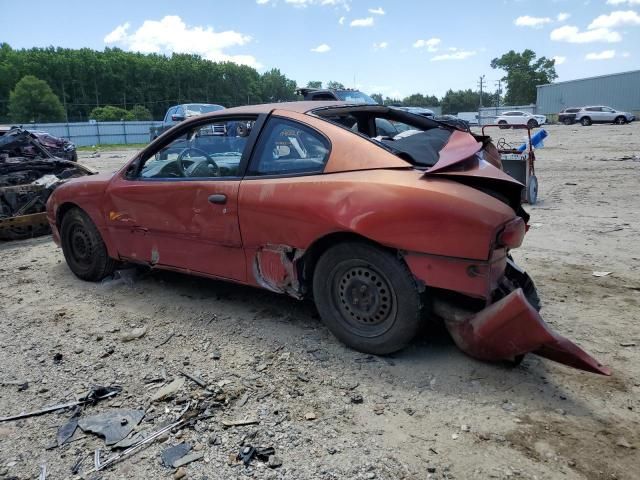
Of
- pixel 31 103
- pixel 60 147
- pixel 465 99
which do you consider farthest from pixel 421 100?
pixel 60 147

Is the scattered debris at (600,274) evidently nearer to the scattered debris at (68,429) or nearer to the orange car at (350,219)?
the orange car at (350,219)

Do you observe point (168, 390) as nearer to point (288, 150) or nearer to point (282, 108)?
point (288, 150)

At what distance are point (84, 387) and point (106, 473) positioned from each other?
2.94 feet

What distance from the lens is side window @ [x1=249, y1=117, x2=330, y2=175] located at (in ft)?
11.2

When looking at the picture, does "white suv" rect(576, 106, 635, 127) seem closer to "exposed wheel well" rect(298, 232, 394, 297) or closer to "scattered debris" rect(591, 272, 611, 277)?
"scattered debris" rect(591, 272, 611, 277)

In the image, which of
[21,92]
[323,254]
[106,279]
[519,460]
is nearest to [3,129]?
[106,279]

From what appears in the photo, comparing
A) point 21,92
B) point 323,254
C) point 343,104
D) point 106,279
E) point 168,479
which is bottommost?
point 168,479

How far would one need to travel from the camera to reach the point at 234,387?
9.88 feet

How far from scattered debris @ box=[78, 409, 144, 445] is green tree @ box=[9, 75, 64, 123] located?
2911 inches

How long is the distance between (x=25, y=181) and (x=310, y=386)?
6397mm

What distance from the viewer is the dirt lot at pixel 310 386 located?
7.73 feet

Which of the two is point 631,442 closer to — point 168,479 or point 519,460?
point 519,460

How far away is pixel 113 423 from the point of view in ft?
8.91

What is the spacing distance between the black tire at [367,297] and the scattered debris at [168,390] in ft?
3.32
